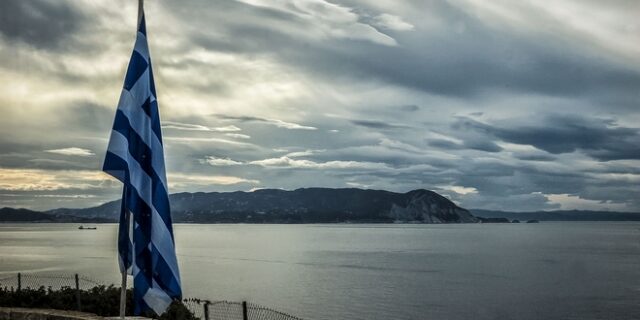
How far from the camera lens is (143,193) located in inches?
470

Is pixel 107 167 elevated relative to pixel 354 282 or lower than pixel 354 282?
elevated

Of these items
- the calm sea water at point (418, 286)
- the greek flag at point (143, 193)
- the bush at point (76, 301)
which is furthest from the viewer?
the calm sea water at point (418, 286)

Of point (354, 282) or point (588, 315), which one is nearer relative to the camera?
point (588, 315)

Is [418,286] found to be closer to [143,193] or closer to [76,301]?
[76,301]

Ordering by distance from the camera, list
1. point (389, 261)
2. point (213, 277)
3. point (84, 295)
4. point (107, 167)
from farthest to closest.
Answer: point (389, 261) → point (213, 277) → point (84, 295) → point (107, 167)

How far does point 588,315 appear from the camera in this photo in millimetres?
54094

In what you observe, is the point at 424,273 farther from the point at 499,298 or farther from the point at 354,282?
the point at 499,298

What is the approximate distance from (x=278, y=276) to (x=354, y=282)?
1444 centimetres

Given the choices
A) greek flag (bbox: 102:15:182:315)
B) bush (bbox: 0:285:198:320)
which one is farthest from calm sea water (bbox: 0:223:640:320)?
greek flag (bbox: 102:15:182:315)

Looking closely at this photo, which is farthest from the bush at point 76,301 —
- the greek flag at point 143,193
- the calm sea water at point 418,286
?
the calm sea water at point 418,286

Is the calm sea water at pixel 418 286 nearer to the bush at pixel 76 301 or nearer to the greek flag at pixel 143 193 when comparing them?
the bush at pixel 76 301

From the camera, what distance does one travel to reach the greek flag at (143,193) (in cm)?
1184

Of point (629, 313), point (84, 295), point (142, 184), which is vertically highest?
point (142, 184)

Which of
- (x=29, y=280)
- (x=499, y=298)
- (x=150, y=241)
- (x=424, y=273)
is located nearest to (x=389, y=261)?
(x=424, y=273)
